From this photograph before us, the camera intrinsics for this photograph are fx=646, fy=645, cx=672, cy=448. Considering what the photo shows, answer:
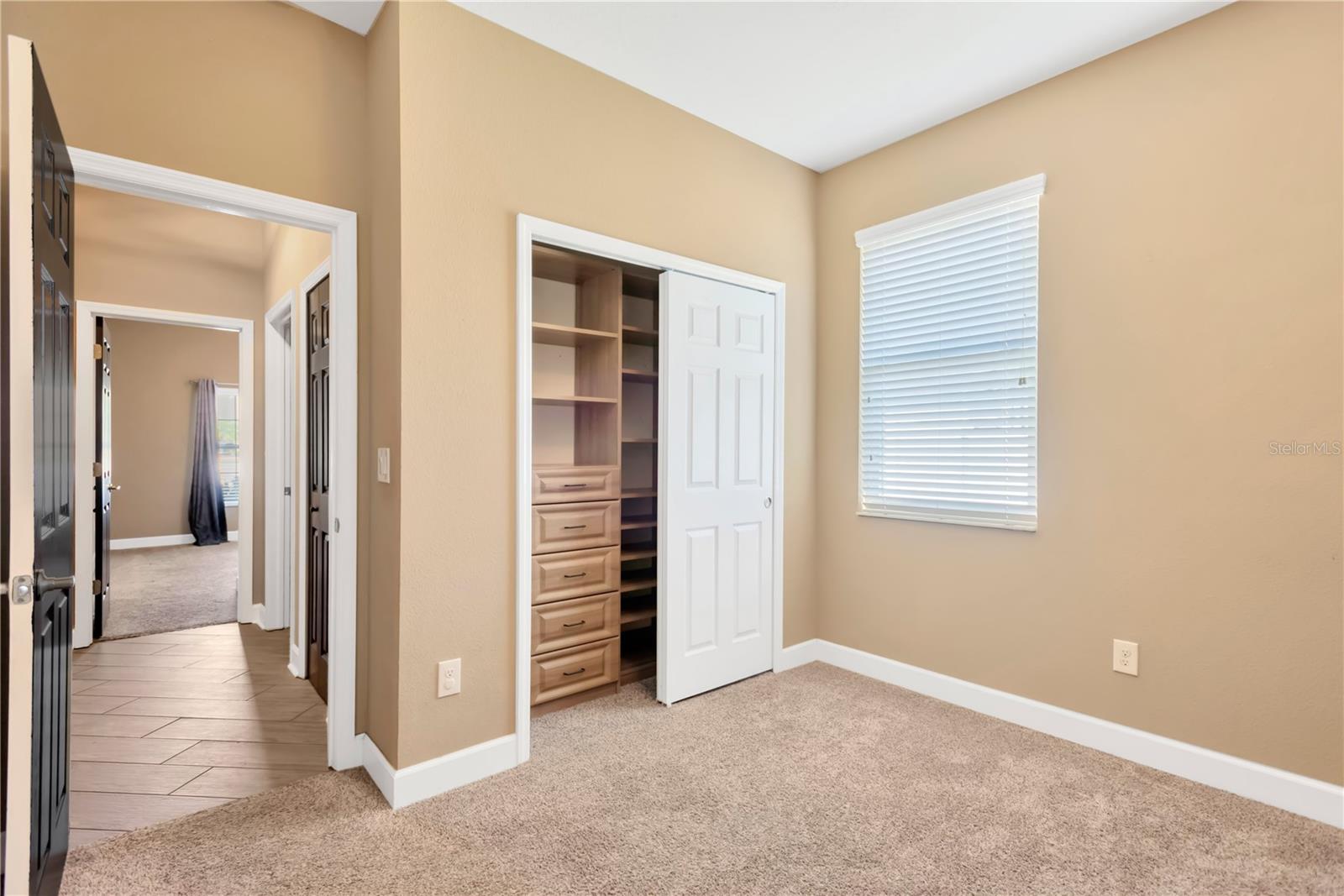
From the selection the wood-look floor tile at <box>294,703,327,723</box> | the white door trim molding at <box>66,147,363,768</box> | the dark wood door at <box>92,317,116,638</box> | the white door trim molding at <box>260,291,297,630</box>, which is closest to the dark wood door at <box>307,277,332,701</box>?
the wood-look floor tile at <box>294,703,327,723</box>

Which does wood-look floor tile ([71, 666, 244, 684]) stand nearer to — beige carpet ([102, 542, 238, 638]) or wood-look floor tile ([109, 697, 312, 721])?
wood-look floor tile ([109, 697, 312, 721])

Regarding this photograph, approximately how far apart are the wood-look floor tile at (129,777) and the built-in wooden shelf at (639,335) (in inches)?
100

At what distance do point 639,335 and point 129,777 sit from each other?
2.87 meters

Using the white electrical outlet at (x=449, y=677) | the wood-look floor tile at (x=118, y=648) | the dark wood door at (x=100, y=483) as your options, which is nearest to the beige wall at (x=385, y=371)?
the white electrical outlet at (x=449, y=677)

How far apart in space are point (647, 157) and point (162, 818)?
10.1 feet

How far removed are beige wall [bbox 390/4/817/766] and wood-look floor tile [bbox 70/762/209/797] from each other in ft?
2.99

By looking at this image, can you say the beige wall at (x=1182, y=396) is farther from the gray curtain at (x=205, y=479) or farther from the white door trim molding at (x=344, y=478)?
the gray curtain at (x=205, y=479)

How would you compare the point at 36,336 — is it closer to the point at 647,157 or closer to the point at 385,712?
the point at 385,712

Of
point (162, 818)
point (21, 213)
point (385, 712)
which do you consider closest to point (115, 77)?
point (21, 213)

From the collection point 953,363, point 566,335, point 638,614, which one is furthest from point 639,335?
point 953,363

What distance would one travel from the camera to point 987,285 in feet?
9.75

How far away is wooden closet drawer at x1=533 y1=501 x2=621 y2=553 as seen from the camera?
116 inches

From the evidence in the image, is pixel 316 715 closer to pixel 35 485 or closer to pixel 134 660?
pixel 134 660

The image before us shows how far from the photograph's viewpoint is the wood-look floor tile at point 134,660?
362cm
